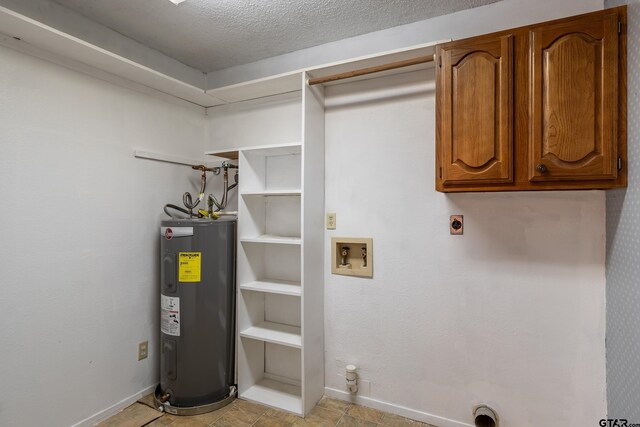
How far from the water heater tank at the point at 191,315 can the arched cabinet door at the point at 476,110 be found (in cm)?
155

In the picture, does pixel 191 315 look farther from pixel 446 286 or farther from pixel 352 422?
pixel 446 286

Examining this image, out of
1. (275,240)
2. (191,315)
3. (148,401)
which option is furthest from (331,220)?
(148,401)

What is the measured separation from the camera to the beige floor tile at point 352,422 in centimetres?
201

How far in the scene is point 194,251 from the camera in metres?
2.15

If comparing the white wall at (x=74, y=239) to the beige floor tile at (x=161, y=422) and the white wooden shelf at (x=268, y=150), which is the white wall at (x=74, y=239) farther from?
the white wooden shelf at (x=268, y=150)

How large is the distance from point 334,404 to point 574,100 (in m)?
2.25

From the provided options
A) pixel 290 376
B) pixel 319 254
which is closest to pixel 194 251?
pixel 319 254

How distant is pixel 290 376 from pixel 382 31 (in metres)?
2.60

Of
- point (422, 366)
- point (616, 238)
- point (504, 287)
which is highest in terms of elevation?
point (616, 238)

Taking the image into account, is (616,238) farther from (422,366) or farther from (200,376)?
(200,376)

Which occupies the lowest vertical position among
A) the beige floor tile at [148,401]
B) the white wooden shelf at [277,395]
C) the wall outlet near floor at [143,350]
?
the beige floor tile at [148,401]

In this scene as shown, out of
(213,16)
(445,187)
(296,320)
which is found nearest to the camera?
(445,187)

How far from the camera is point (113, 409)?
2119 mm

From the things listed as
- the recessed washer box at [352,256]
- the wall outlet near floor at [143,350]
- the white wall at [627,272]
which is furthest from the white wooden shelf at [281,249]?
the white wall at [627,272]
